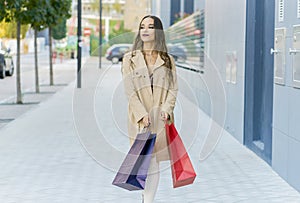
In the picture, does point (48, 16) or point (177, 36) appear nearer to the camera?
point (48, 16)

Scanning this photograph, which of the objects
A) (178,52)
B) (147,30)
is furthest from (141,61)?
(178,52)

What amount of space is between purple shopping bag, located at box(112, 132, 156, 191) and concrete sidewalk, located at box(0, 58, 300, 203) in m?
0.89

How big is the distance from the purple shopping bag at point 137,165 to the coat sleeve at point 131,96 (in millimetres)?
169

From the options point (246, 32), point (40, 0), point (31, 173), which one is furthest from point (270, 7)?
point (40, 0)

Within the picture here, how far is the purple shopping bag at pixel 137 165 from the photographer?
6.49 meters

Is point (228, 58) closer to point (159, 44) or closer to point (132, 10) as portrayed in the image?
point (159, 44)

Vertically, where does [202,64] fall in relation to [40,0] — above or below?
below

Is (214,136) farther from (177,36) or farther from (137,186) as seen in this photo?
(177,36)

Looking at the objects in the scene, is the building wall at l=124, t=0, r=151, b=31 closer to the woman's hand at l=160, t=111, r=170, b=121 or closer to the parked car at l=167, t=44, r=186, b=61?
the parked car at l=167, t=44, r=186, b=61

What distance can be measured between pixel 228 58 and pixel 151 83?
7533mm

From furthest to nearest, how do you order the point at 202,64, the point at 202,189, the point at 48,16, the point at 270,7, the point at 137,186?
the point at 48,16 → the point at 202,64 → the point at 270,7 → the point at 202,189 → the point at 137,186

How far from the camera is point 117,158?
389 inches

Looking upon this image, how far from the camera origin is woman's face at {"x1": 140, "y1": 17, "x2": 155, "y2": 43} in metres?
6.64

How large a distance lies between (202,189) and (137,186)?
1.99 meters
